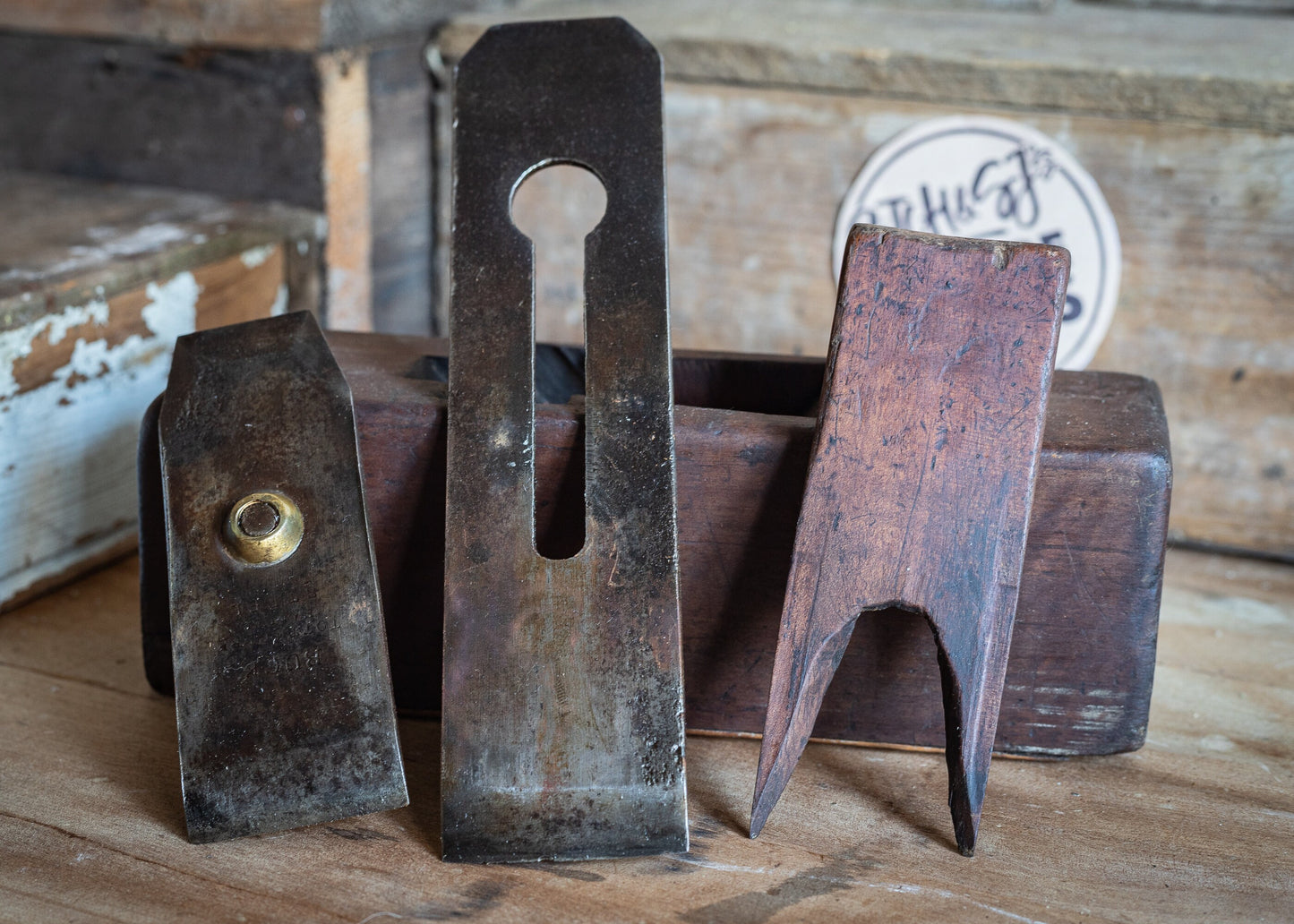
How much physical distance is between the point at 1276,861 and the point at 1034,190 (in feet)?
2.63

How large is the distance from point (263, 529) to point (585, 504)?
243 mm

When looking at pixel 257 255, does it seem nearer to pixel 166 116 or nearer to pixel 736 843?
pixel 166 116

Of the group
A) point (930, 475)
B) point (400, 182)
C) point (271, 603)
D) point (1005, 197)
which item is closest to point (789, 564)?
point (930, 475)

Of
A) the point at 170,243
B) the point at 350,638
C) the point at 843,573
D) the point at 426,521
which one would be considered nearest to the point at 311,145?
the point at 170,243

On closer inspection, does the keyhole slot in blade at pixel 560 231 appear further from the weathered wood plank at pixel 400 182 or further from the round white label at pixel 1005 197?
the round white label at pixel 1005 197

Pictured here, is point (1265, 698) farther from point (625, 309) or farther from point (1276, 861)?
point (625, 309)

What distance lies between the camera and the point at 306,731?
87cm

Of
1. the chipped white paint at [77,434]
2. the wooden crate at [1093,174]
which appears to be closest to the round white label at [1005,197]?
the wooden crate at [1093,174]

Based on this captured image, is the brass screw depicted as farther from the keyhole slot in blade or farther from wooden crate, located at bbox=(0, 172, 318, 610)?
the keyhole slot in blade

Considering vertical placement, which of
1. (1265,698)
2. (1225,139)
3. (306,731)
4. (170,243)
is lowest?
(1265,698)

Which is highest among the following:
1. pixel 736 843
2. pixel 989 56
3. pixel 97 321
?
pixel 989 56

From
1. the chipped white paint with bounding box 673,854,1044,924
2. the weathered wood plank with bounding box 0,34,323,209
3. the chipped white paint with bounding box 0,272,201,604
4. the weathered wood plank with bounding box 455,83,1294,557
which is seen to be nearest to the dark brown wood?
the chipped white paint with bounding box 673,854,1044,924

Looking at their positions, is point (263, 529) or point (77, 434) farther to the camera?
point (77, 434)

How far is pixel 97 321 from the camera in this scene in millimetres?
1279
